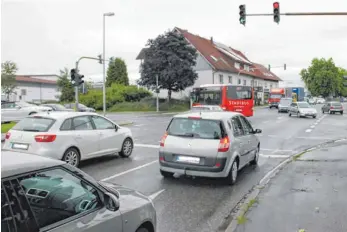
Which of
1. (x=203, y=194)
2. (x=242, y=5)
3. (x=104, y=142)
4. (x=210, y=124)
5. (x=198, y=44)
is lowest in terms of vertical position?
(x=203, y=194)

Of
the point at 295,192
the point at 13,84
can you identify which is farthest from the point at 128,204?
the point at 13,84

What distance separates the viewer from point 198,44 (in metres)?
60.6

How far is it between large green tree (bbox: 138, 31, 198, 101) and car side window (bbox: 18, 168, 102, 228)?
4396 cm

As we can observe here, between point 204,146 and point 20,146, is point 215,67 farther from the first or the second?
point 204,146

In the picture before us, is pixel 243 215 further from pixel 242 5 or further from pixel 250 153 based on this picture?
pixel 242 5

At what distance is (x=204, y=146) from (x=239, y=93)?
25114 mm

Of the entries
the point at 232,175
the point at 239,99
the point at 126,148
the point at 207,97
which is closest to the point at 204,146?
the point at 232,175

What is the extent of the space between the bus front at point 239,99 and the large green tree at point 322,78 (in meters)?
78.4

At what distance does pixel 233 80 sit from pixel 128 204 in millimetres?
62152

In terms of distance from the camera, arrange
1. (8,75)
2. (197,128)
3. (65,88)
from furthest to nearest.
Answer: (65,88) → (8,75) → (197,128)

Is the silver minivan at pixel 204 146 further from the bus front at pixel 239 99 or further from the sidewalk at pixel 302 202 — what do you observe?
the bus front at pixel 239 99

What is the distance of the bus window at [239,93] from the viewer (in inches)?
1243

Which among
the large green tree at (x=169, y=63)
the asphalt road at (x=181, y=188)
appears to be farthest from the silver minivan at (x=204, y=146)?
the large green tree at (x=169, y=63)

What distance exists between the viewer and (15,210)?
245 cm
